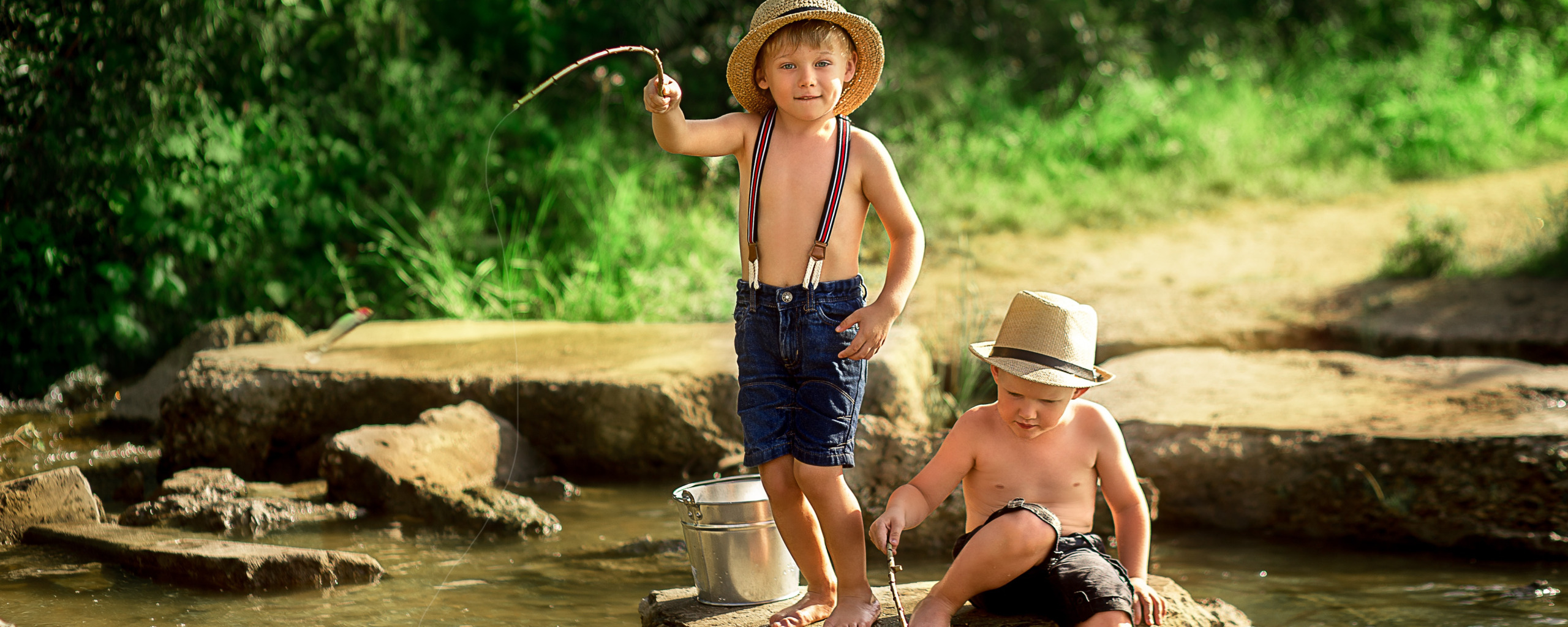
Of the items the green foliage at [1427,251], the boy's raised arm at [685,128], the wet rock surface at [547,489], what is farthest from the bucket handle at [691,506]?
the green foliage at [1427,251]

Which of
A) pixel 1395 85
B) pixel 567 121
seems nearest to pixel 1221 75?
pixel 1395 85

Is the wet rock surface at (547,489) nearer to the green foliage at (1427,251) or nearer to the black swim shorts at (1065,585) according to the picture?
the black swim shorts at (1065,585)

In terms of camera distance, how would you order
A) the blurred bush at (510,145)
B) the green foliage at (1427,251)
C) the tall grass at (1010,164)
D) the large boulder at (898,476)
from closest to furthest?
the large boulder at (898,476)
the blurred bush at (510,145)
the tall grass at (1010,164)
the green foliage at (1427,251)

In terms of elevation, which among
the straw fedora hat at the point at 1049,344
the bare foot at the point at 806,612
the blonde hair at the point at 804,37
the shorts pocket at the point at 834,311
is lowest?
the bare foot at the point at 806,612

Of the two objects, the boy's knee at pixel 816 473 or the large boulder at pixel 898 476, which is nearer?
the boy's knee at pixel 816 473

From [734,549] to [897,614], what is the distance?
0.43 metres

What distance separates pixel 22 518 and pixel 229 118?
3.36 metres

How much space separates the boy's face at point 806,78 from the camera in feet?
9.07

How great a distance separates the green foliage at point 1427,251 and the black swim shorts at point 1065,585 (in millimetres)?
5902

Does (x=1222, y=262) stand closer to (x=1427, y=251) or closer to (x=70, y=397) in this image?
(x=1427, y=251)

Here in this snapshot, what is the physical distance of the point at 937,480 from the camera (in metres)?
2.79

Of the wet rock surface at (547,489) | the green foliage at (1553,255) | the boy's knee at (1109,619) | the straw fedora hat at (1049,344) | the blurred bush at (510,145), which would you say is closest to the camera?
the boy's knee at (1109,619)

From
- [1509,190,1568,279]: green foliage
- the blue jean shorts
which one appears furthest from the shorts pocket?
[1509,190,1568,279]: green foliage

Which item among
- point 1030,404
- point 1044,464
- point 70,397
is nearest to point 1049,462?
point 1044,464
